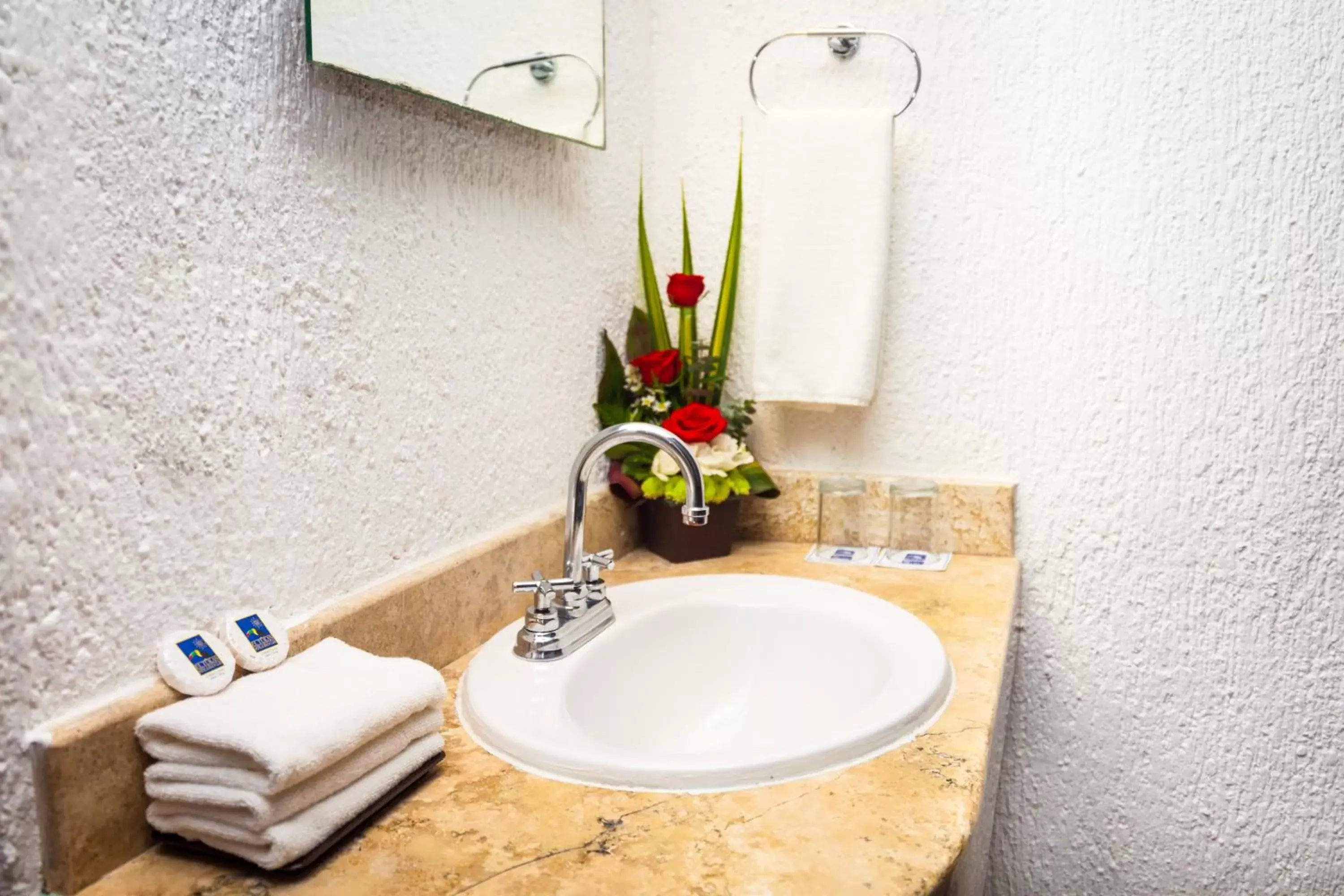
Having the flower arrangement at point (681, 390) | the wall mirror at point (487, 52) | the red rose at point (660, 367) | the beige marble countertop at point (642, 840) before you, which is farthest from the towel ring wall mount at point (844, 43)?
the beige marble countertop at point (642, 840)

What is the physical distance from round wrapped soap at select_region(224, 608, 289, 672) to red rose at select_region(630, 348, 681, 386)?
2.28ft

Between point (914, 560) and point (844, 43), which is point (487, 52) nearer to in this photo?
point (844, 43)

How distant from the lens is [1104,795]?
1413mm

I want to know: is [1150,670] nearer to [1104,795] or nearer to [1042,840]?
[1104,795]


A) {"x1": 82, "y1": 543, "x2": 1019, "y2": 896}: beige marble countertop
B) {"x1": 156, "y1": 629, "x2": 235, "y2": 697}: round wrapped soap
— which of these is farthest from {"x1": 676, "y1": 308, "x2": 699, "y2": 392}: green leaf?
{"x1": 156, "y1": 629, "x2": 235, "y2": 697}: round wrapped soap

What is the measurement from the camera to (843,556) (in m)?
1.42

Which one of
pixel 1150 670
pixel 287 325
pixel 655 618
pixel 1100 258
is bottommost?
pixel 1150 670

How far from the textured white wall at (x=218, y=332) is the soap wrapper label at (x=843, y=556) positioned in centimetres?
47

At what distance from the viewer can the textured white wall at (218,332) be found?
629mm

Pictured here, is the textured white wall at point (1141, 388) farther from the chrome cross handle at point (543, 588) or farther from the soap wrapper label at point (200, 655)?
the soap wrapper label at point (200, 655)

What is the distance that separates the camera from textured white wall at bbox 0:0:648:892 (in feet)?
2.06

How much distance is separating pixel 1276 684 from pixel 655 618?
32.9 inches

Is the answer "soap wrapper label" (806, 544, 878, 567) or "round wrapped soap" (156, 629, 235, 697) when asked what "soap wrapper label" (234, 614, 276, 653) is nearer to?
"round wrapped soap" (156, 629, 235, 697)

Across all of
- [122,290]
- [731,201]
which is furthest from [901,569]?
[122,290]
